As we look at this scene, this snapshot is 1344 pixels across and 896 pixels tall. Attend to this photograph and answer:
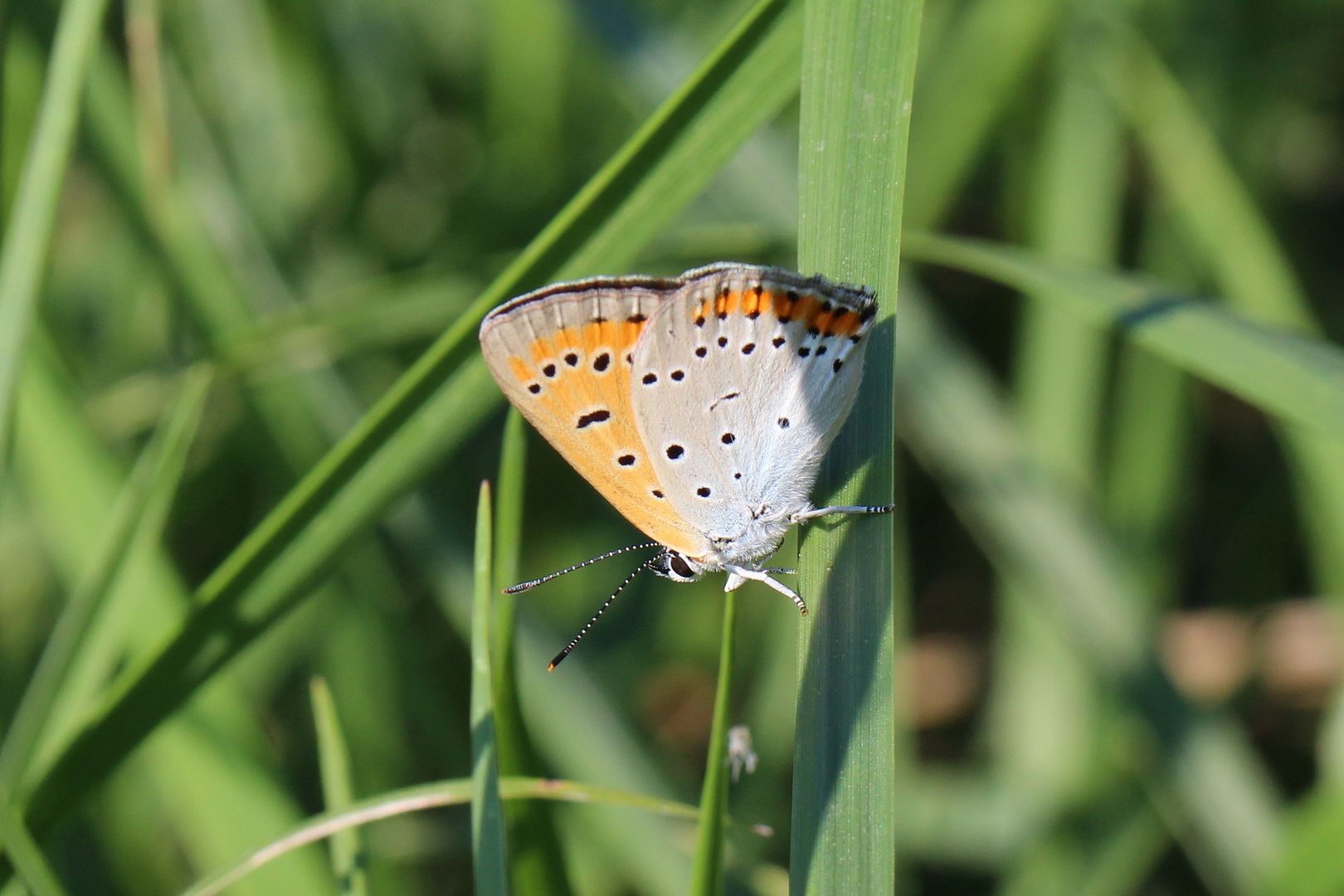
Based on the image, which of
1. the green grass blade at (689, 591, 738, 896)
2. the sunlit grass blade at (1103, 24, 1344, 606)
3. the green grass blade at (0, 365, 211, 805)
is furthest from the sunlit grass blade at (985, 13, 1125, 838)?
the green grass blade at (0, 365, 211, 805)

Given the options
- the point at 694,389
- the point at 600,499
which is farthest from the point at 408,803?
the point at 600,499

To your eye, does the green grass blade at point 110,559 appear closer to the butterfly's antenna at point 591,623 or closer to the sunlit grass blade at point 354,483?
the sunlit grass blade at point 354,483

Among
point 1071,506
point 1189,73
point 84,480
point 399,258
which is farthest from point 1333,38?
point 84,480

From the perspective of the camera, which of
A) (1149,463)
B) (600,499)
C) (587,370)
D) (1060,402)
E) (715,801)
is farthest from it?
(600,499)

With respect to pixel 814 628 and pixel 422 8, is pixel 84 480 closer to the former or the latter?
pixel 814 628

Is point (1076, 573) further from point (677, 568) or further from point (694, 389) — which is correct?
point (694, 389)

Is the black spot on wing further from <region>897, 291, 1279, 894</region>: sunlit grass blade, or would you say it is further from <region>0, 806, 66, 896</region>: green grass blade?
<region>897, 291, 1279, 894</region>: sunlit grass blade

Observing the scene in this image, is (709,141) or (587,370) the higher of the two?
(709,141)
